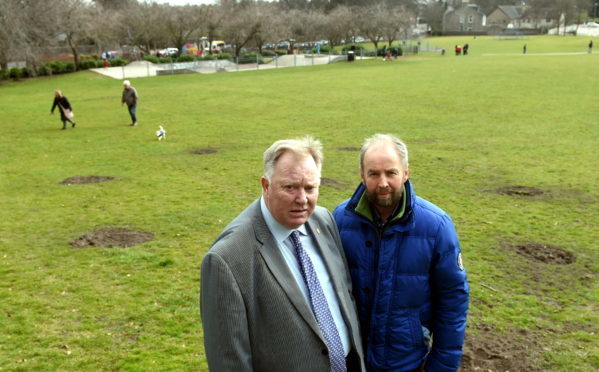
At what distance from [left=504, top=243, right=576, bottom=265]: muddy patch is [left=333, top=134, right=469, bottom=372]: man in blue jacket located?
18.7ft

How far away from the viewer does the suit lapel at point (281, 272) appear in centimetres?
276

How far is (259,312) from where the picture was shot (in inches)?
109

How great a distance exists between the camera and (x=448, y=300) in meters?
3.37

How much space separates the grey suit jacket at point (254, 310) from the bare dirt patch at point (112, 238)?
6873 millimetres

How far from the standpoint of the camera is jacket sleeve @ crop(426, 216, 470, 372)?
10.9ft

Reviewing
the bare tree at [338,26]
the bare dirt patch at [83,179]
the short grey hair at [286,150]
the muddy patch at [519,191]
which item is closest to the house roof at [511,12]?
the bare tree at [338,26]

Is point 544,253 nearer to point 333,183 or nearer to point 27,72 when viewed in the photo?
point 333,183

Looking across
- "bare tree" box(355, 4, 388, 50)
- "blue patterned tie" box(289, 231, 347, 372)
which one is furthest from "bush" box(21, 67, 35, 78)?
"blue patterned tie" box(289, 231, 347, 372)

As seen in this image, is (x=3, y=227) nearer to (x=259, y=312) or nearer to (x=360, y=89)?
(x=259, y=312)

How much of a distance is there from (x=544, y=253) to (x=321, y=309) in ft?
22.5

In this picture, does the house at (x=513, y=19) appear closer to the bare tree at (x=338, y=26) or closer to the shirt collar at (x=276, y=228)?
the bare tree at (x=338, y=26)

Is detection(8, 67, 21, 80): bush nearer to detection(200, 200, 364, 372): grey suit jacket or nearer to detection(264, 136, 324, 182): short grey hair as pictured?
detection(264, 136, 324, 182): short grey hair

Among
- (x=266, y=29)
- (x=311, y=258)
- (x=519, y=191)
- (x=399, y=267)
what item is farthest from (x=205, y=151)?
(x=266, y=29)

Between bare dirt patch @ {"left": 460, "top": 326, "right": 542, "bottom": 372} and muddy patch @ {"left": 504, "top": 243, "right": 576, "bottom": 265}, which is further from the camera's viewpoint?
muddy patch @ {"left": 504, "top": 243, "right": 576, "bottom": 265}
